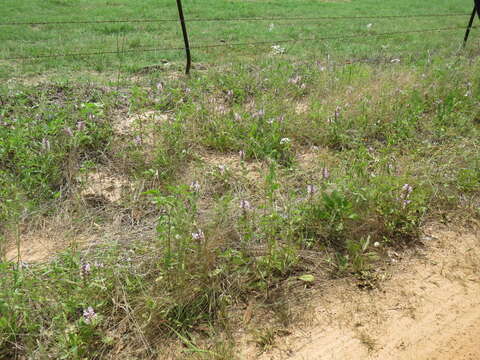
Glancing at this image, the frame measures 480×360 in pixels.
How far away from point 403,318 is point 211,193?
1922mm

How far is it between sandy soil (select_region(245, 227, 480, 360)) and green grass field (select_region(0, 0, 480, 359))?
5.2 inches

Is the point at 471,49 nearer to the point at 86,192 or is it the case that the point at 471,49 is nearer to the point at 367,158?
the point at 367,158

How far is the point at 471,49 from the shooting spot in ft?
30.3

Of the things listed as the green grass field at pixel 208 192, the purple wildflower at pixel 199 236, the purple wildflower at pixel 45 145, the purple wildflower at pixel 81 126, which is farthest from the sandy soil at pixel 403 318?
the purple wildflower at pixel 81 126

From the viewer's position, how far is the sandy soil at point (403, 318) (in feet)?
7.91

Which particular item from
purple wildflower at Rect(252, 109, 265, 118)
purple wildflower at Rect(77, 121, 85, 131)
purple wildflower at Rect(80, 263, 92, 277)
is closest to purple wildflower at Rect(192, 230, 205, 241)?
purple wildflower at Rect(80, 263, 92, 277)

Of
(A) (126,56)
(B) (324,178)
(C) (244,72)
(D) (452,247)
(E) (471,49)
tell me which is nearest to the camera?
(D) (452,247)

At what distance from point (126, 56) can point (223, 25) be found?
14.3 ft

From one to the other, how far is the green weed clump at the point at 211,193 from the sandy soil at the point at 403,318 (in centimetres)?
17

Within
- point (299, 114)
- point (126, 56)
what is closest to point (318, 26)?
point (126, 56)

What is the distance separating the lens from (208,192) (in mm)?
3723

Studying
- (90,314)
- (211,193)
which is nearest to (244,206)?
(211,193)

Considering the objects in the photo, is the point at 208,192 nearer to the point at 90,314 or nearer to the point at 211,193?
the point at 211,193

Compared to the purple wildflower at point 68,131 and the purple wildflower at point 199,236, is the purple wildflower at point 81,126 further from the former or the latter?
the purple wildflower at point 199,236
